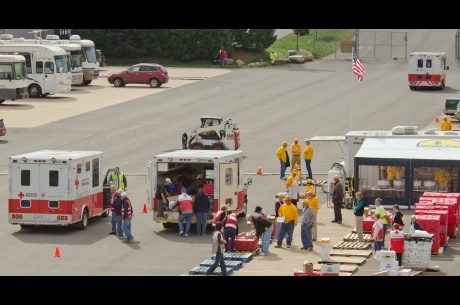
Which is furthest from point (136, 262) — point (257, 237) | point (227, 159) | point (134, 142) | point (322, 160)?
point (134, 142)

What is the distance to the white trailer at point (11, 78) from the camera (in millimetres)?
53062

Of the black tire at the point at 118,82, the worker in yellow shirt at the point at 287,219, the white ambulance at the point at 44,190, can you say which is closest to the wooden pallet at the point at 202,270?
the worker in yellow shirt at the point at 287,219

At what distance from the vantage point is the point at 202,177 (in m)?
25.8

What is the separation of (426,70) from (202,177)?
3561 centimetres

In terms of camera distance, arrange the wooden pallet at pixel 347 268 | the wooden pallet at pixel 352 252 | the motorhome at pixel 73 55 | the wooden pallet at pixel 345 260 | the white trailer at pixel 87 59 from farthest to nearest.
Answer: the white trailer at pixel 87 59 < the motorhome at pixel 73 55 < the wooden pallet at pixel 352 252 < the wooden pallet at pixel 345 260 < the wooden pallet at pixel 347 268

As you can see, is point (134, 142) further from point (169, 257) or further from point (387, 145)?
point (169, 257)

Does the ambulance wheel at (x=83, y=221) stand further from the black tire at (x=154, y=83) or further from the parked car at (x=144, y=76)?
the black tire at (x=154, y=83)

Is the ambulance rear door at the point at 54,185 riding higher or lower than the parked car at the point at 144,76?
lower

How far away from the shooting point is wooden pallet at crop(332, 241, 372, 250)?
888 inches

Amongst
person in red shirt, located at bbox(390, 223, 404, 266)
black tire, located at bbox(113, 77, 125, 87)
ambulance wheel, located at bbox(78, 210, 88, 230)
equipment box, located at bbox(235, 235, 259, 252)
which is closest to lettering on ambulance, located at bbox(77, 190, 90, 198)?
ambulance wheel, located at bbox(78, 210, 88, 230)

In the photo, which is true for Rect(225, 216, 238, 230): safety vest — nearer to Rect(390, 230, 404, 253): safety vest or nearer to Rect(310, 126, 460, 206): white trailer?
Rect(390, 230, 404, 253): safety vest

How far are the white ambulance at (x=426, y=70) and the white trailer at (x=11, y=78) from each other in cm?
2295

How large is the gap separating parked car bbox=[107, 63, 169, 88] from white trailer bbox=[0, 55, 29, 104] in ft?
31.9

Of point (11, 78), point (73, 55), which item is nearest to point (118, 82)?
point (73, 55)
